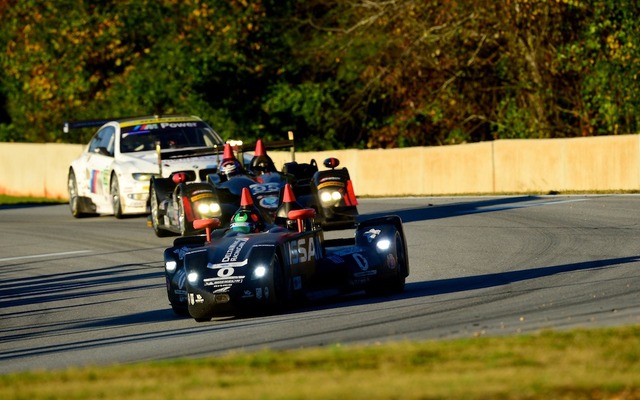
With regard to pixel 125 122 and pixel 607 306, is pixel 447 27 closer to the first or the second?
pixel 125 122

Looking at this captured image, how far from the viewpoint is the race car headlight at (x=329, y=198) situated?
17047 millimetres

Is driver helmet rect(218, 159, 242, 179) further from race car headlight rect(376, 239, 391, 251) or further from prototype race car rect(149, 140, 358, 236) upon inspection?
race car headlight rect(376, 239, 391, 251)

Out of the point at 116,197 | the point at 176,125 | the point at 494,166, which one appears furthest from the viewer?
the point at 494,166

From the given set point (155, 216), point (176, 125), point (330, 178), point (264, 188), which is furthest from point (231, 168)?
point (176, 125)

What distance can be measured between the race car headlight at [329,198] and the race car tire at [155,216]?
296cm

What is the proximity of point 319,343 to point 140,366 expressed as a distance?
5.10ft

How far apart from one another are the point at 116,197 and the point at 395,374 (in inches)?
581

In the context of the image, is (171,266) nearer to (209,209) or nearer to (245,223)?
(245,223)

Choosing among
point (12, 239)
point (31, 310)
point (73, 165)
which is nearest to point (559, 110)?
point (73, 165)

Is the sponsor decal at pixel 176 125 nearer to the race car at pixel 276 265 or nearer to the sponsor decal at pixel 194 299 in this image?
the race car at pixel 276 265

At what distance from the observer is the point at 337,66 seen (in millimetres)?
36375

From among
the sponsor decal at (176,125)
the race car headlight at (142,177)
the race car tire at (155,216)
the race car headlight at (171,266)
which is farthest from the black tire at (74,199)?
the race car headlight at (171,266)

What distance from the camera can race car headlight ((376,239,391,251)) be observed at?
41.1ft

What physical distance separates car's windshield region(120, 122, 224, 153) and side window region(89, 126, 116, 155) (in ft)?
1.03
